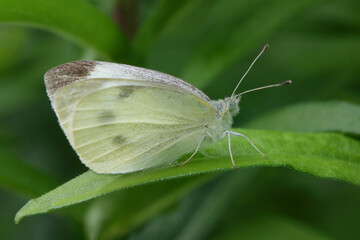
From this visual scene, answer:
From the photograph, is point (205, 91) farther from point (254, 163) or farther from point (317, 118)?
point (254, 163)

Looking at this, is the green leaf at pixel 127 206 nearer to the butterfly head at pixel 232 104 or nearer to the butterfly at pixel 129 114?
the butterfly at pixel 129 114

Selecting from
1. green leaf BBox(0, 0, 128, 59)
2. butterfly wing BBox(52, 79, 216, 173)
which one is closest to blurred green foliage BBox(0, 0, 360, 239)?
green leaf BBox(0, 0, 128, 59)

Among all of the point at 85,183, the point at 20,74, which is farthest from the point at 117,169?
the point at 20,74

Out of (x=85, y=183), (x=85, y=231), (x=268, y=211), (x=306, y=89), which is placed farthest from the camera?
(x=306, y=89)

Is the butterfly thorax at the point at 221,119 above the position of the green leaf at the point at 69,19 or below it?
below

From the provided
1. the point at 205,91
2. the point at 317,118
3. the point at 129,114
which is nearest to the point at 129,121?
the point at 129,114

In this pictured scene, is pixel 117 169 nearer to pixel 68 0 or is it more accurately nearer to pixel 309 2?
pixel 68 0

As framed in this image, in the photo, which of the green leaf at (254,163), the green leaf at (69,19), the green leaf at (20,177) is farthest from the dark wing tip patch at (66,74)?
the green leaf at (20,177)
